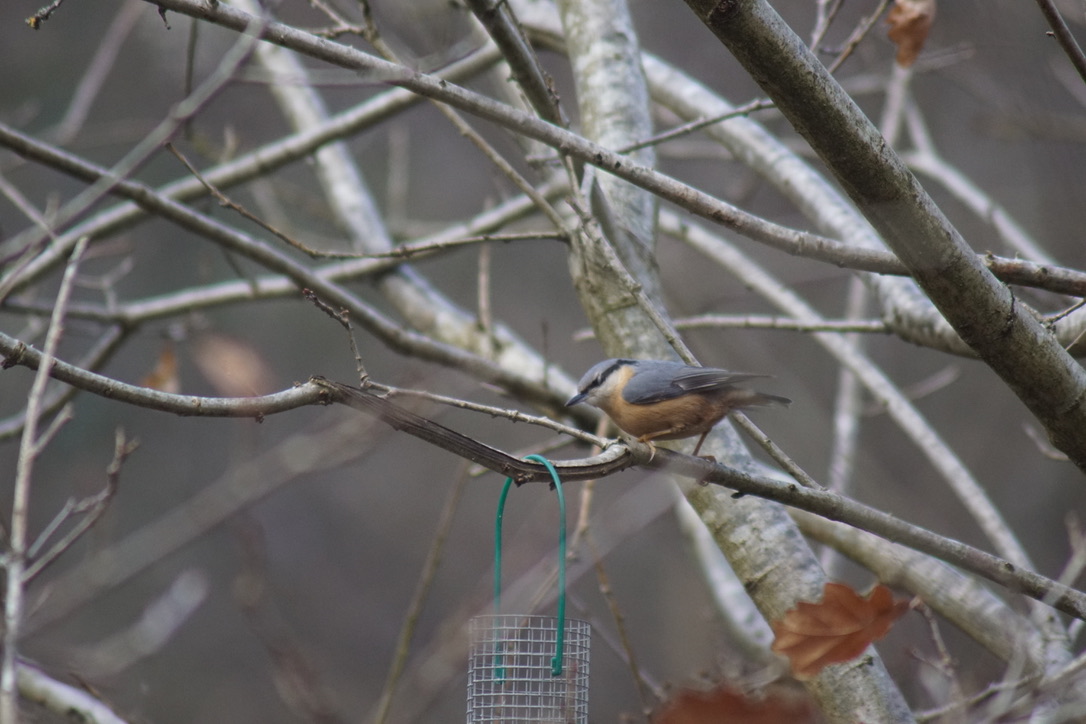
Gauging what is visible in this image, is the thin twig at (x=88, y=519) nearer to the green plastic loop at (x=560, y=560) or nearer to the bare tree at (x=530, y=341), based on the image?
the bare tree at (x=530, y=341)

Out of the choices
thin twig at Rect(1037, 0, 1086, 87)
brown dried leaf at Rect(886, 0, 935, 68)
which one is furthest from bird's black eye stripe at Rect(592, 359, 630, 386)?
thin twig at Rect(1037, 0, 1086, 87)

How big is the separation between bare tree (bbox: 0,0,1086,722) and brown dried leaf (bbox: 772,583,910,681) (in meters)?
0.22

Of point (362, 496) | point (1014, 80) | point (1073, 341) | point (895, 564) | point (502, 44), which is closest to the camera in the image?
point (1073, 341)

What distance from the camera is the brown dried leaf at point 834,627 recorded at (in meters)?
1.69

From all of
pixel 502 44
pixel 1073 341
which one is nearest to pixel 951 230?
pixel 1073 341

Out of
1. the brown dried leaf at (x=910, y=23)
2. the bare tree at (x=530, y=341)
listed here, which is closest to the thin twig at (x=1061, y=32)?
the bare tree at (x=530, y=341)

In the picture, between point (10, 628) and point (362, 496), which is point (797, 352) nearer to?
point (362, 496)

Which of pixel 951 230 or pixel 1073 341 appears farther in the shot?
pixel 1073 341

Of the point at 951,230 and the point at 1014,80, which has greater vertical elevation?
the point at 1014,80

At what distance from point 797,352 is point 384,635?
4.95m

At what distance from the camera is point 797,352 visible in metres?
9.83

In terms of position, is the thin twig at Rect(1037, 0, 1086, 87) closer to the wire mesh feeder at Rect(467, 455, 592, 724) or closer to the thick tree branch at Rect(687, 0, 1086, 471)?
the thick tree branch at Rect(687, 0, 1086, 471)

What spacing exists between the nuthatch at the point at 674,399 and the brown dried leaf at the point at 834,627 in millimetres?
835

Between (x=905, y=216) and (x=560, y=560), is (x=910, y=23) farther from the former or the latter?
(x=560, y=560)
